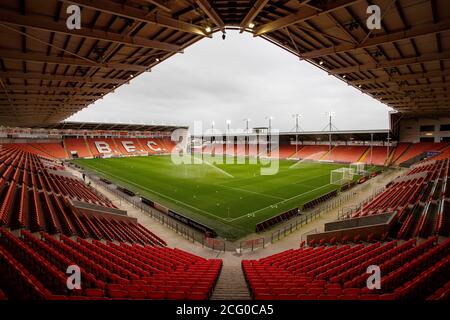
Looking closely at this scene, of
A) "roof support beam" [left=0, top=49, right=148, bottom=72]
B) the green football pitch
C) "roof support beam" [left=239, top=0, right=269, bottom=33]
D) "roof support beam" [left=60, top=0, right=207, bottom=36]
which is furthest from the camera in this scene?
the green football pitch

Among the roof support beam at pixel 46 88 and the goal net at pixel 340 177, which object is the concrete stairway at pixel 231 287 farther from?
the goal net at pixel 340 177

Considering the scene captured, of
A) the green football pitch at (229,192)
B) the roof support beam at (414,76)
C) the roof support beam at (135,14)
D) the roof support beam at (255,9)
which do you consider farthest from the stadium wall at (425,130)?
the roof support beam at (135,14)

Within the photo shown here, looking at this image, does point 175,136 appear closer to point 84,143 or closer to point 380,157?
point 84,143

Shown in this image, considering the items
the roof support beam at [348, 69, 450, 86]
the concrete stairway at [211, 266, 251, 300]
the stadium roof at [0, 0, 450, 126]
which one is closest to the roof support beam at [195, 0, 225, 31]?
the stadium roof at [0, 0, 450, 126]

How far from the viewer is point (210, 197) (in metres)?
25.6

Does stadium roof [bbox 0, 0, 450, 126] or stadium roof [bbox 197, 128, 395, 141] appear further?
stadium roof [bbox 197, 128, 395, 141]

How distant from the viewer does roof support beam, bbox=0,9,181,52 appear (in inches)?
280

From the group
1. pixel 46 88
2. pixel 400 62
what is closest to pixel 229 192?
pixel 46 88

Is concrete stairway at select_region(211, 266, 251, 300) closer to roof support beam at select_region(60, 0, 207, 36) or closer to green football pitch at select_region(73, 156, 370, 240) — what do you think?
green football pitch at select_region(73, 156, 370, 240)

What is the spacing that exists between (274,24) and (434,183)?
16192mm

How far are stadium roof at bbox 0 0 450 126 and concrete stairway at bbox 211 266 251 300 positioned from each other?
8.72 m

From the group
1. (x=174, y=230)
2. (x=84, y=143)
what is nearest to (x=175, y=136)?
(x=84, y=143)

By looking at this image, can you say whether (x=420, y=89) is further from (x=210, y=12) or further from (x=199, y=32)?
(x=210, y=12)

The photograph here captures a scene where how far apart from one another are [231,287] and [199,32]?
970 centimetres
